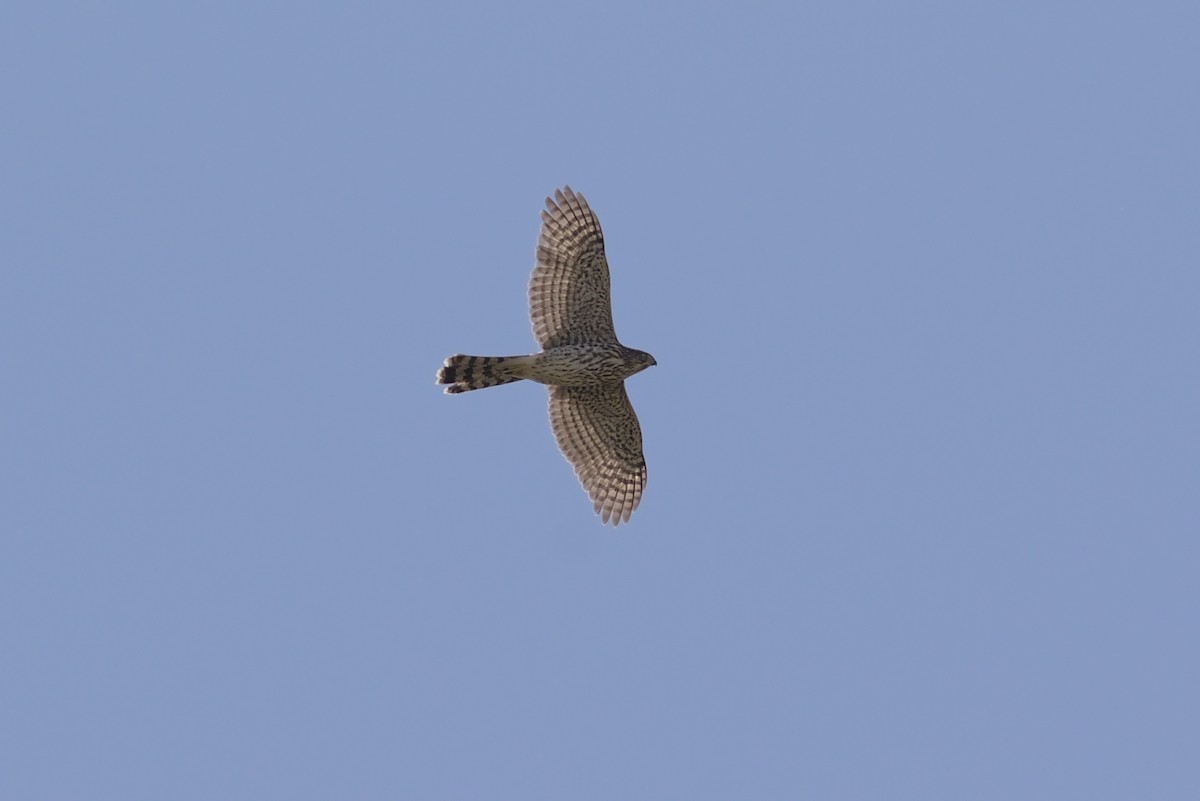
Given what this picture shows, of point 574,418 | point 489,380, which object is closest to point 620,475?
point 574,418

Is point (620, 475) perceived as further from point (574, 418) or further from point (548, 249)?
point (548, 249)

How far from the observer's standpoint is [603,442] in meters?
26.4

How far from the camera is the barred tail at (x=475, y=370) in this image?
24641mm

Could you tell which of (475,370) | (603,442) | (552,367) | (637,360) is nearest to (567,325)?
(552,367)

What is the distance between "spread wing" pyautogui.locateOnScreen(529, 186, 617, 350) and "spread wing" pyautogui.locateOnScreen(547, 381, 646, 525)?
958 millimetres

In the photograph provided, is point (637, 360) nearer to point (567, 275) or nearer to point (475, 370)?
point (567, 275)

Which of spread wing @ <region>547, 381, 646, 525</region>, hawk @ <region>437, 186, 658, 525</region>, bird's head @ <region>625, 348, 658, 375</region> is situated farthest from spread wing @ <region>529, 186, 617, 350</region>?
spread wing @ <region>547, 381, 646, 525</region>

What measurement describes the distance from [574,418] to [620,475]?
1.17 m

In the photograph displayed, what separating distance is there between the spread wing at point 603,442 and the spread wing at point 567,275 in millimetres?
958

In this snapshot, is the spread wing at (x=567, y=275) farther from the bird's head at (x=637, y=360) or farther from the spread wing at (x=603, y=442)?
the spread wing at (x=603, y=442)

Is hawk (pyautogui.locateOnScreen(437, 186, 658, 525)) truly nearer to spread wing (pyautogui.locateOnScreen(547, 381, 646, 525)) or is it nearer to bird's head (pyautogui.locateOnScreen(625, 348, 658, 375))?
bird's head (pyautogui.locateOnScreen(625, 348, 658, 375))

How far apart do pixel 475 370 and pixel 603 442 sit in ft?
8.60

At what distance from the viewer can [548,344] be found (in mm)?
25078

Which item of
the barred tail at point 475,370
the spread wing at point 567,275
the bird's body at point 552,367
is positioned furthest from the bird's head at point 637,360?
the barred tail at point 475,370
